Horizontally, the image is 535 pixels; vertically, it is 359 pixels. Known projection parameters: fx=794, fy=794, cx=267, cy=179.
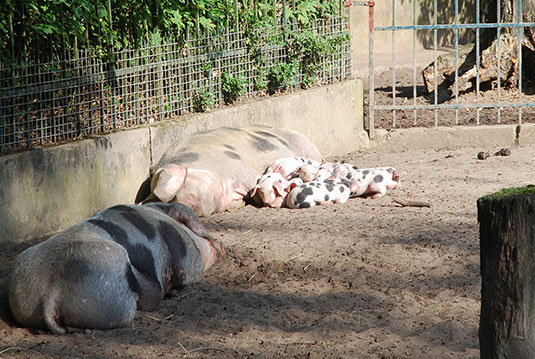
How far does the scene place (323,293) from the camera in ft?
16.3

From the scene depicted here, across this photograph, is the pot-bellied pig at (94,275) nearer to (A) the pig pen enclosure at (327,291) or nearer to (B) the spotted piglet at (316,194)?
(A) the pig pen enclosure at (327,291)

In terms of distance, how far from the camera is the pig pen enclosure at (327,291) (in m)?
4.07

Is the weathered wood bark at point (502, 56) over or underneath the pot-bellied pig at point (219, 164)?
over

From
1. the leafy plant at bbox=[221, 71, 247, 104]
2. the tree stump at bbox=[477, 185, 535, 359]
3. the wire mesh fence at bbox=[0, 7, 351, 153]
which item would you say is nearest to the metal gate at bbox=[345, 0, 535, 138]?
the wire mesh fence at bbox=[0, 7, 351, 153]

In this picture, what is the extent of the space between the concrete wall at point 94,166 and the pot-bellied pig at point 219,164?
0.22 metres

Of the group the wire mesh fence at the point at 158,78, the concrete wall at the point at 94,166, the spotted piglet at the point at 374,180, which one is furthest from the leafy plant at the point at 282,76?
the spotted piglet at the point at 374,180

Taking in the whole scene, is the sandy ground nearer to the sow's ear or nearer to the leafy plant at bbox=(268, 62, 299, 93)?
the sow's ear

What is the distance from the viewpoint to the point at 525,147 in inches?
370

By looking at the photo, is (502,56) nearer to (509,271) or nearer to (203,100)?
(203,100)

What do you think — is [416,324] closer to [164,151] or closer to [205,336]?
[205,336]

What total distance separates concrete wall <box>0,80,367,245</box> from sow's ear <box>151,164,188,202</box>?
0.37m

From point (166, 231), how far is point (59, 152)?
1845mm

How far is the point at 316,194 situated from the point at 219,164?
0.93m

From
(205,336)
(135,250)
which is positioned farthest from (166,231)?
(205,336)
